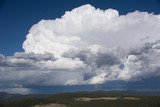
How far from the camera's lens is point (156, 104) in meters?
199

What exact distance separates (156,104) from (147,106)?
6.33m

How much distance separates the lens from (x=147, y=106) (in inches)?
7751
